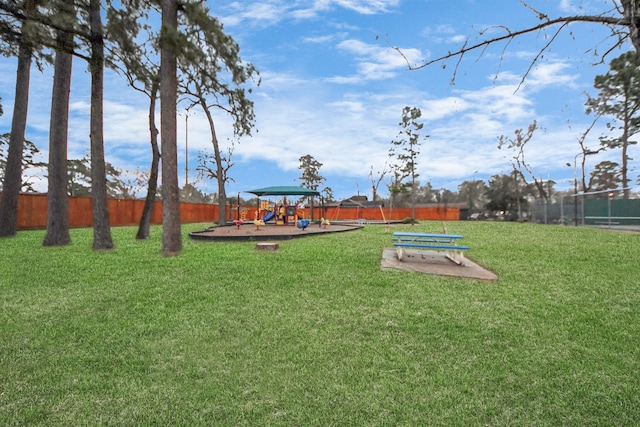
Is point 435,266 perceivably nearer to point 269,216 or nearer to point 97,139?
point 97,139

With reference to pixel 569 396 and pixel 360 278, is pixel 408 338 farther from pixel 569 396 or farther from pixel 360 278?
pixel 360 278

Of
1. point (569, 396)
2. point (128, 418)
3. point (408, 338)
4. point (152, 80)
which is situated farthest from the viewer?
point (152, 80)

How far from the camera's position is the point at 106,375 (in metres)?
2.63

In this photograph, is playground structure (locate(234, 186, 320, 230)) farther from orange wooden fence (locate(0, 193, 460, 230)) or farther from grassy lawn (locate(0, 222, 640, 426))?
grassy lawn (locate(0, 222, 640, 426))

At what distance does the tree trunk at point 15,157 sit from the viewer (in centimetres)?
1193

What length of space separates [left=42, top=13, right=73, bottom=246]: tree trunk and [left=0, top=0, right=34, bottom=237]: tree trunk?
13.1ft

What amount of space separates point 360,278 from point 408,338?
203 centimetres

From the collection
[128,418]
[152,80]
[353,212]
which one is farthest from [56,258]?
[353,212]

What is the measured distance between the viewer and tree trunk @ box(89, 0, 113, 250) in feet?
27.4

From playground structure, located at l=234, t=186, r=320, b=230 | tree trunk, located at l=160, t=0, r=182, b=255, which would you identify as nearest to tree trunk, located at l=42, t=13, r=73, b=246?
tree trunk, located at l=160, t=0, r=182, b=255

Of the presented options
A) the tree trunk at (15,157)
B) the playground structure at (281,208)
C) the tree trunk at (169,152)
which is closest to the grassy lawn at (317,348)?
the tree trunk at (169,152)

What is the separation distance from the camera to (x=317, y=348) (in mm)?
3018

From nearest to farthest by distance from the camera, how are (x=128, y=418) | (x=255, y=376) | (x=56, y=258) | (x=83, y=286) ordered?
(x=128, y=418) < (x=255, y=376) < (x=83, y=286) < (x=56, y=258)

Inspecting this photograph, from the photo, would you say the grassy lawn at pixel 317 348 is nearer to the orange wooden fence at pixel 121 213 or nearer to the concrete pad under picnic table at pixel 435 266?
the concrete pad under picnic table at pixel 435 266
